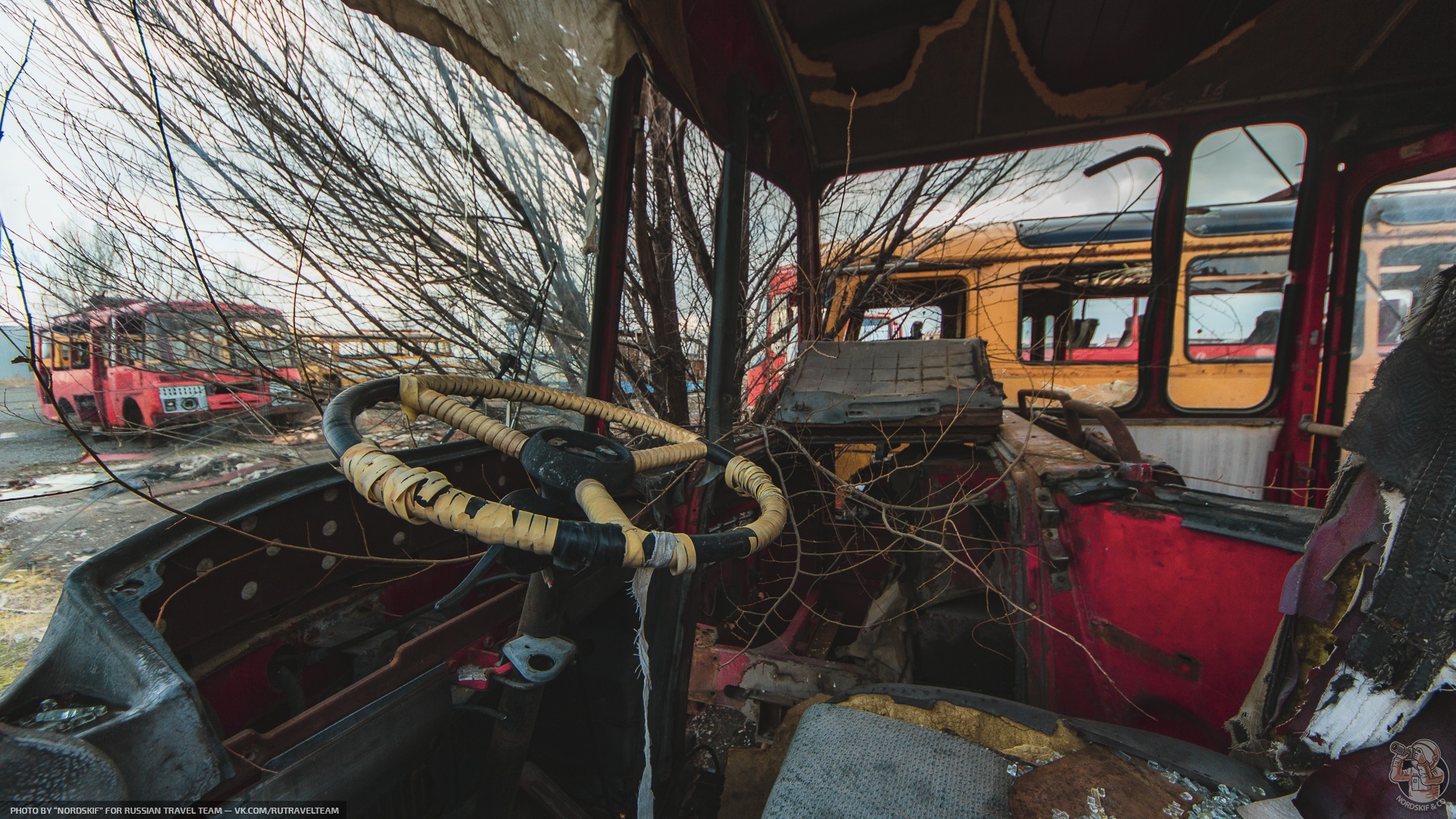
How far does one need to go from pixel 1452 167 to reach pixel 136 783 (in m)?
4.25

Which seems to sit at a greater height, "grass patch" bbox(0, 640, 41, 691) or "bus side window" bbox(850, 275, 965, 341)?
"bus side window" bbox(850, 275, 965, 341)

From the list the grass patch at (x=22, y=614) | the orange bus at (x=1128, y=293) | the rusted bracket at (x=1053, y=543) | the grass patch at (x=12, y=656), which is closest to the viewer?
the rusted bracket at (x=1053, y=543)

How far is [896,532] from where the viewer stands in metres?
1.90

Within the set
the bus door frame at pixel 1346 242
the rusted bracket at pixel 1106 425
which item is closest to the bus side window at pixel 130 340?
the rusted bracket at pixel 1106 425

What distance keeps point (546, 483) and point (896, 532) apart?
1390 millimetres

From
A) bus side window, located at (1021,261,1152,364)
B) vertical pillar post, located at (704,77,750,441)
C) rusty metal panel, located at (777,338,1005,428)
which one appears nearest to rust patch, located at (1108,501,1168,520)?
rusty metal panel, located at (777,338,1005,428)

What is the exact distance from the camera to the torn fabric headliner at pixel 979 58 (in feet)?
5.26

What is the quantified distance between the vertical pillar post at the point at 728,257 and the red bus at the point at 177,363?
2.18 metres

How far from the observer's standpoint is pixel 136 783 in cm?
62

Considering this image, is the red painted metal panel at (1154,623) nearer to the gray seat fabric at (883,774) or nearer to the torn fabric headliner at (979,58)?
the gray seat fabric at (883,774)

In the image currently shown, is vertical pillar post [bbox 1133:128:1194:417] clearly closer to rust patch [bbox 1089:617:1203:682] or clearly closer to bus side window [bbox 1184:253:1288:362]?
bus side window [bbox 1184:253:1288:362]

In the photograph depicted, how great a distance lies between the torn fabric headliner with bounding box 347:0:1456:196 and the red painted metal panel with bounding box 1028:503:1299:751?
183cm

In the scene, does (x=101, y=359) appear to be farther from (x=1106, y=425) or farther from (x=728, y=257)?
(x=1106, y=425)

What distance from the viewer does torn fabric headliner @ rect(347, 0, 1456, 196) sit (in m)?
1.60
